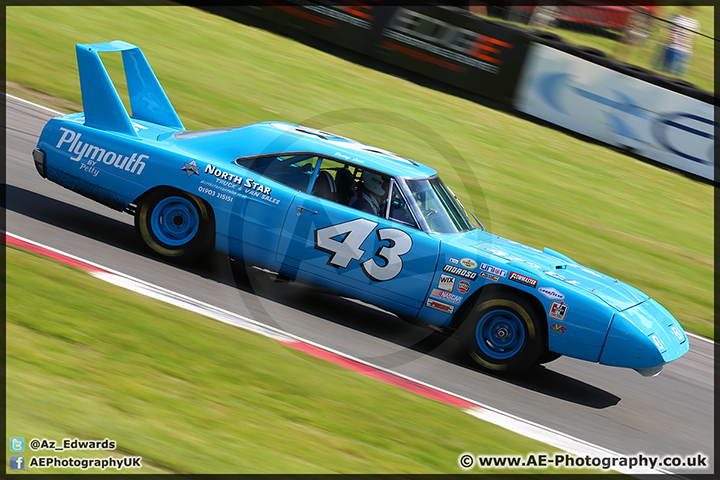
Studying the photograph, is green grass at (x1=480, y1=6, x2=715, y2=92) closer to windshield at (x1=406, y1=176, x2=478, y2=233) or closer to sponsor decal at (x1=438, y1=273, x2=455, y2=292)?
windshield at (x1=406, y1=176, x2=478, y2=233)

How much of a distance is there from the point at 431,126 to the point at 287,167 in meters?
6.70

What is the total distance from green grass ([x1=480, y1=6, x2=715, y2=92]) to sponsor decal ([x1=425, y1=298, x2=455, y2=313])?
892 cm

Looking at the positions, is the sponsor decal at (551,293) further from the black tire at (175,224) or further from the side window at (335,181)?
the black tire at (175,224)

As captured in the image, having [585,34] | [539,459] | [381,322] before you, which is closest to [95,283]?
[381,322]

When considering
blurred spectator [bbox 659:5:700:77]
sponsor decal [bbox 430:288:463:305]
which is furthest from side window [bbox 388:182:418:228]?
blurred spectator [bbox 659:5:700:77]

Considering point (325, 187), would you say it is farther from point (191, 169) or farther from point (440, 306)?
point (440, 306)

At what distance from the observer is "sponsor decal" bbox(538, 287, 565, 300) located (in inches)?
232

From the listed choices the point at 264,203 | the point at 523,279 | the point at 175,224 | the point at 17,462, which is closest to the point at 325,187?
the point at 264,203

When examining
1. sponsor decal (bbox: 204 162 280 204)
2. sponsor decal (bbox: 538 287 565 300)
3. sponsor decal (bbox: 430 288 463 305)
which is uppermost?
sponsor decal (bbox: 204 162 280 204)

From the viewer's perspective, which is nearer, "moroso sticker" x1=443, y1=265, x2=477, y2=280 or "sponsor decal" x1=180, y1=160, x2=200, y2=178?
"moroso sticker" x1=443, y1=265, x2=477, y2=280

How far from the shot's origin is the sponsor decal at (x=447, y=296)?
20.1 feet

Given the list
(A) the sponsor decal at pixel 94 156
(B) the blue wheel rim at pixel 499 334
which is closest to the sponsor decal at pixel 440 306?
(B) the blue wheel rim at pixel 499 334

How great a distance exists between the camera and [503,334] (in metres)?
6.18

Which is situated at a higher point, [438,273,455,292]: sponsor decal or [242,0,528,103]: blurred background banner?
[242,0,528,103]: blurred background banner
